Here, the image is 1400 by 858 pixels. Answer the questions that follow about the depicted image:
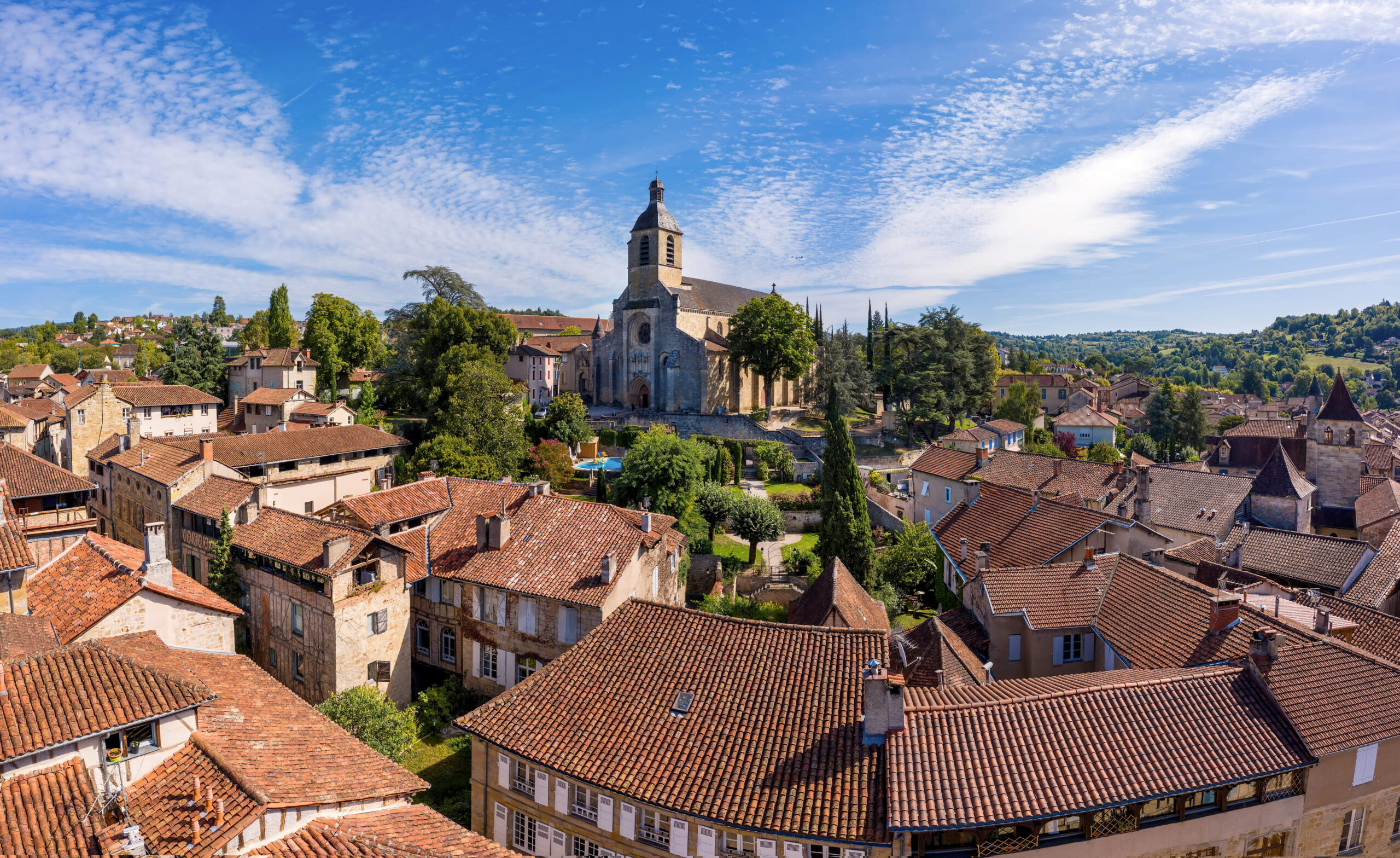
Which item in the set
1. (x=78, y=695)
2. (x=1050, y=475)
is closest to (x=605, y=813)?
(x=78, y=695)

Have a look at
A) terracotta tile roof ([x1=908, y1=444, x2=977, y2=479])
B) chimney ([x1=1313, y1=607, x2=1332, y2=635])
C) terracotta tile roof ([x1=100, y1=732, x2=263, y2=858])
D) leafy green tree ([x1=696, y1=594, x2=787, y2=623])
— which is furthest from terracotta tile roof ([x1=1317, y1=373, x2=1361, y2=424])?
terracotta tile roof ([x1=100, y1=732, x2=263, y2=858])

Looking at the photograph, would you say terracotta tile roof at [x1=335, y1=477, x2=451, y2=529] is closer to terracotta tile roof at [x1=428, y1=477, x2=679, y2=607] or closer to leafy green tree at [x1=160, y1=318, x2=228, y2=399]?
terracotta tile roof at [x1=428, y1=477, x2=679, y2=607]

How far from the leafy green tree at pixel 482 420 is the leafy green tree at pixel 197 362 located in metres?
27.7

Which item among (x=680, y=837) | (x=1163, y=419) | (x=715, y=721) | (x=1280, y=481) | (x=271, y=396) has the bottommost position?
(x=680, y=837)

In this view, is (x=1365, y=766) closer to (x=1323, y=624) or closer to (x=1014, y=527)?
(x=1323, y=624)

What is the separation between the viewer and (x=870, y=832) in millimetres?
12969

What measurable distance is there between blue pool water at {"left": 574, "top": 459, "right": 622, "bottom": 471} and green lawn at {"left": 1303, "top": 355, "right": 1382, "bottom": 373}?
173835 mm

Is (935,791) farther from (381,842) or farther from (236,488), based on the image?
(236,488)

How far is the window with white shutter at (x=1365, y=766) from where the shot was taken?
49.3ft

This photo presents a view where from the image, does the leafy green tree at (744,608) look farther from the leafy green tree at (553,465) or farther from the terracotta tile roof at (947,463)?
the terracotta tile roof at (947,463)

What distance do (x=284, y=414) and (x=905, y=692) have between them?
5035 cm

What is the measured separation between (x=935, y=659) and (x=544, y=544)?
13.6 metres

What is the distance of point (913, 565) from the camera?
36.5 meters

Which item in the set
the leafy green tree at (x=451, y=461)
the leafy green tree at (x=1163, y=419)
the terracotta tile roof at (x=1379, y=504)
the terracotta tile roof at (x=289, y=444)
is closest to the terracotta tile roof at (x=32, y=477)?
the terracotta tile roof at (x=289, y=444)
